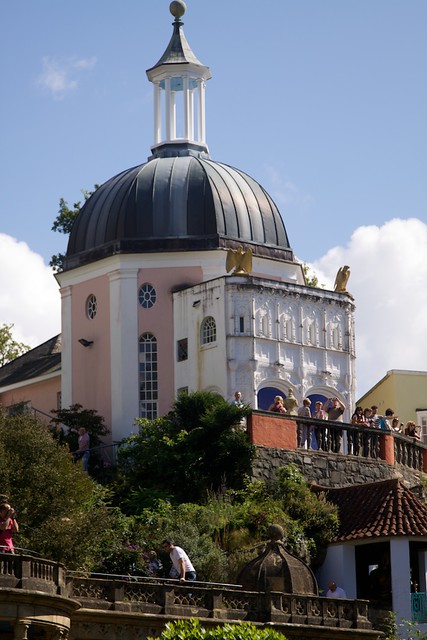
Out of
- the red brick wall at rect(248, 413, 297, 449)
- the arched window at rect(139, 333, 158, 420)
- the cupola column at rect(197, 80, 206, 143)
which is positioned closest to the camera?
the red brick wall at rect(248, 413, 297, 449)

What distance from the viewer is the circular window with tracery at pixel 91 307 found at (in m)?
53.2

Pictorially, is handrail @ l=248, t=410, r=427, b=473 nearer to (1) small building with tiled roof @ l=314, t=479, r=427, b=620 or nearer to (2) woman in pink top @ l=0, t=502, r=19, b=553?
(1) small building with tiled roof @ l=314, t=479, r=427, b=620

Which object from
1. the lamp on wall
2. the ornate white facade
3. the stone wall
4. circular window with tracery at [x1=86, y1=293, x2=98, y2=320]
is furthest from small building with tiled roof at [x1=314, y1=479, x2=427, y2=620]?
circular window with tracery at [x1=86, y1=293, x2=98, y2=320]

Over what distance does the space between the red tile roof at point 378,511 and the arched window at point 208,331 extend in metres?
7.71

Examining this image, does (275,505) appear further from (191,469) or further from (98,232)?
(98,232)

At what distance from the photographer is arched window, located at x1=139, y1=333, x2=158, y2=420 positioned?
5103 cm

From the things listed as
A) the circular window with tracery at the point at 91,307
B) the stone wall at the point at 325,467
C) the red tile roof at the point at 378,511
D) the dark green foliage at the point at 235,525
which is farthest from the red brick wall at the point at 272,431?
the circular window with tracery at the point at 91,307

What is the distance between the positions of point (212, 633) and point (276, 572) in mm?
7649

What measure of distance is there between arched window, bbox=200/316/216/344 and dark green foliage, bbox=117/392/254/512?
4.36m

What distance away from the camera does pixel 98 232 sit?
53.2 m

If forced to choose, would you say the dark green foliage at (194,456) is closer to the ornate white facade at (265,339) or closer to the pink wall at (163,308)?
the ornate white facade at (265,339)

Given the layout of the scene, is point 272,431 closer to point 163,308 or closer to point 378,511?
point 378,511

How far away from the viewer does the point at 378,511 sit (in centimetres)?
4131

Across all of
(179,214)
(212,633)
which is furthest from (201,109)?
(212,633)
